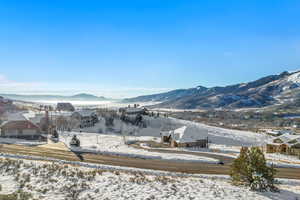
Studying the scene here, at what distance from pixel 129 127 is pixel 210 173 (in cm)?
7470

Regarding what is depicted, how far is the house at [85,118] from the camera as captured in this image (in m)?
100

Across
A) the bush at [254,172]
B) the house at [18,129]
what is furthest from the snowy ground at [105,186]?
the house at [18,129]

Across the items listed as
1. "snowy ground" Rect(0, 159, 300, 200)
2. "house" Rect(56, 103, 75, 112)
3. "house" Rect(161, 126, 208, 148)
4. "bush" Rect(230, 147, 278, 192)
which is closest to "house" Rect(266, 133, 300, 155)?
"house" Rect(161, 126, 208, 148)

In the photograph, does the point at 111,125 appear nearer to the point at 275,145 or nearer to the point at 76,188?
the point at 275,145

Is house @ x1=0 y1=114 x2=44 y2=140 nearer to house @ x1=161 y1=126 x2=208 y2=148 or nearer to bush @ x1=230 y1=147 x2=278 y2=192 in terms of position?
house @ x1=161 y1=126 x2=208 y2=148

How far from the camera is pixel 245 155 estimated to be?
73.4 ft

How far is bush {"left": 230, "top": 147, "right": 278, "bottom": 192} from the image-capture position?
21484 millimetres

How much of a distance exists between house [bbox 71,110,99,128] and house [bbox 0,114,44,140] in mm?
34684

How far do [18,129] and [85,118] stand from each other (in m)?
41.6

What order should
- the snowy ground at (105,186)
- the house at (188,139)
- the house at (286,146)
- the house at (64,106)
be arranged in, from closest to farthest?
the snowy ground at (105,186)
the house at (286,146)
the house at (188,139)
the house at (64,106)

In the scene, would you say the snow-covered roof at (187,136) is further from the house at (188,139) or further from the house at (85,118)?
the house at (85,118)

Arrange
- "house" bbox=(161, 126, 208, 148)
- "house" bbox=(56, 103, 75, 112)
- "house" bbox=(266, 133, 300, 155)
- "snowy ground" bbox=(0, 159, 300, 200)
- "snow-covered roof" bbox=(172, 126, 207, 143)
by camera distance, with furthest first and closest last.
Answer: "house" bbox=(56, 103, 75, 112)
"snow-covered roof" bbox=(172, 126, 207, 143)
"house" bbox=(161, 126, 208, 148)
"house" bbox=(266, 133, 300, 155)
"snowy ground" bbox=(0, 159, 300, 200)

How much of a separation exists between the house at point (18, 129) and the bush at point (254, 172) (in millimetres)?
52662

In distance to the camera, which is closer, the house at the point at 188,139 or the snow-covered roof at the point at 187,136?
the house at the point at 188,139
